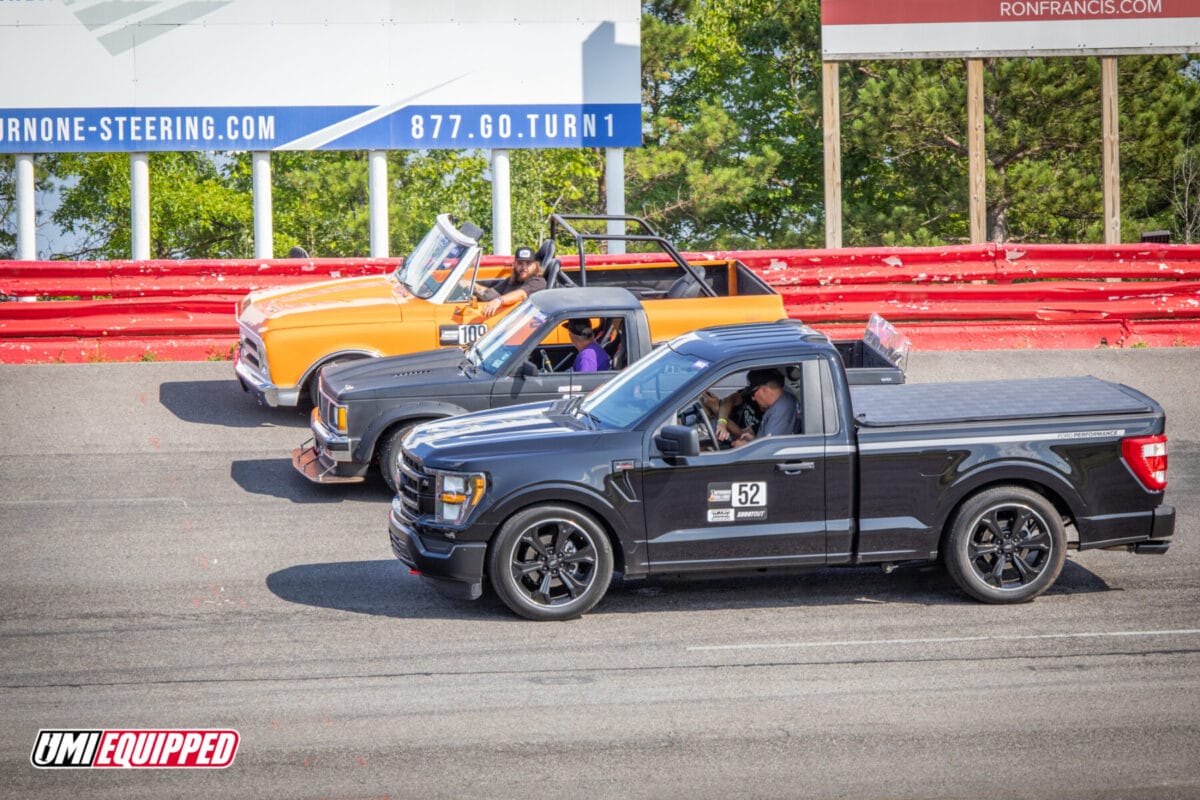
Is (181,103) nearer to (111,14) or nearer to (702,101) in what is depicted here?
(111,14)

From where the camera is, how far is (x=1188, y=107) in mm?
30766

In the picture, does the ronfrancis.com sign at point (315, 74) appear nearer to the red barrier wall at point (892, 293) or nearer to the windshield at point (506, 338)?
the red barrier wall at point (892, 293)

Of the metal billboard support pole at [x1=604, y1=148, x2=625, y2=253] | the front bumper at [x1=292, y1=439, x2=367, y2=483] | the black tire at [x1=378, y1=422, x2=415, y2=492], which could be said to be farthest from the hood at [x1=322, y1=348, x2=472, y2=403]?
the metal billboard support pole at [x1=604, y1=148, x2=625, y2=253]

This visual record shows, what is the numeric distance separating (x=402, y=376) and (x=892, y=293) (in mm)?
7695

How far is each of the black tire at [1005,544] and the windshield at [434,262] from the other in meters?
6.09

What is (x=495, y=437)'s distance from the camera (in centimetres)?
873

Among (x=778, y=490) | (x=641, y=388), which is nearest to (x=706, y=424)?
(x=641, y=388)

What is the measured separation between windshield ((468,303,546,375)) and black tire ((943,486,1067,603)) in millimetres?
3690

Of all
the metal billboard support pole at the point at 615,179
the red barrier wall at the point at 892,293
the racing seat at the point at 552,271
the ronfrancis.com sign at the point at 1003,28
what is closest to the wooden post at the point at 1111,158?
the ronfrancis.com sign at the point at 1003,28

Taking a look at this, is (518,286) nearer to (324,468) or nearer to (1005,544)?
(324,468)

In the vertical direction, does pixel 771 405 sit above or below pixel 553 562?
above

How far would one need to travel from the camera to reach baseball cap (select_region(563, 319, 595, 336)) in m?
11.2

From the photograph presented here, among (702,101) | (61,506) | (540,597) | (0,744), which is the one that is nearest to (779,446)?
(540,597)

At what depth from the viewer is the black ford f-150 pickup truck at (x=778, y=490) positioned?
335 inches
